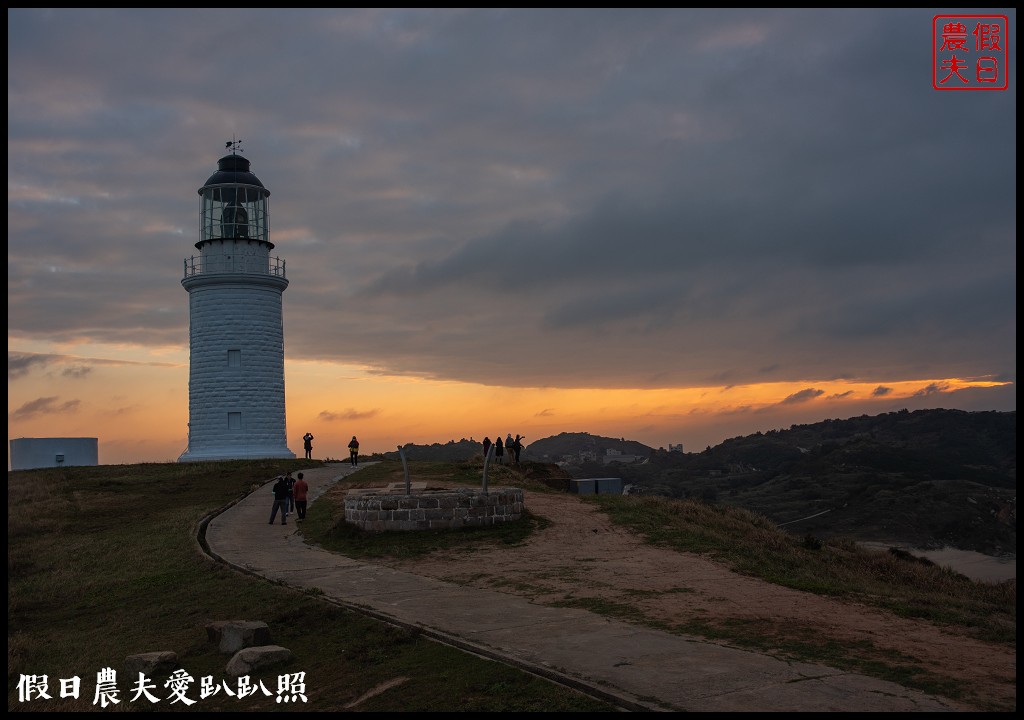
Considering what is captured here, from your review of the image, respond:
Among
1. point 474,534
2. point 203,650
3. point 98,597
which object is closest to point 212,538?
point 98,597

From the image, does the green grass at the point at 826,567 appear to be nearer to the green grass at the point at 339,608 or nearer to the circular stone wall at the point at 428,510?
the green grass at the point at 339,608

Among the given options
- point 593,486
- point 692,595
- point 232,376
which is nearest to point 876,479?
point 593,486

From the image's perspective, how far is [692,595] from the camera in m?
13.2

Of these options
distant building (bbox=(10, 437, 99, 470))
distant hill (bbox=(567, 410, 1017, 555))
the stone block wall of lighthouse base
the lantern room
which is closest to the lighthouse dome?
the lantern room

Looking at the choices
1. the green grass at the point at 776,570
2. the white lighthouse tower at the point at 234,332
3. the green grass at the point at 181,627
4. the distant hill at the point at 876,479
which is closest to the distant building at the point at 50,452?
the white lighthouse tower at the point at 234,332

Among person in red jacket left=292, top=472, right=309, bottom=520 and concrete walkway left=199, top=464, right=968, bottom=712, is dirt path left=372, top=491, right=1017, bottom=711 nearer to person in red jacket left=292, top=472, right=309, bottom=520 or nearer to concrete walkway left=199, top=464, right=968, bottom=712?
concrete walkway left=199, top=464, right=968, bottom=712

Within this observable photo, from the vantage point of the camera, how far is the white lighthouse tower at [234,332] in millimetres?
39094

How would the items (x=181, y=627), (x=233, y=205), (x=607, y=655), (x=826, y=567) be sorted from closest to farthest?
(x=607, y=655) → (x=181, y=627) → (x=826, y=567) → (x=233, y=205)

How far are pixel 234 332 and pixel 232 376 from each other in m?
1.93

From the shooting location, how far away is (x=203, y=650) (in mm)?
11984

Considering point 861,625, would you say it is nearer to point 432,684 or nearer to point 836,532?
point 432,684

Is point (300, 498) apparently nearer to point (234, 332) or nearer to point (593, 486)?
point (593, 486)

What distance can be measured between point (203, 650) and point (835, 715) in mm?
8225

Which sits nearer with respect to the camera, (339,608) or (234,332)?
(339,608)
